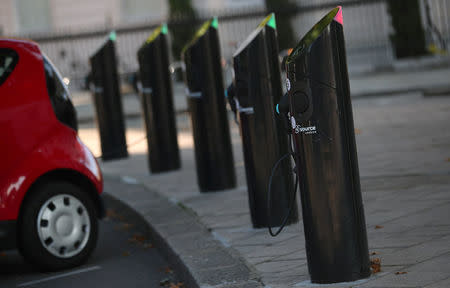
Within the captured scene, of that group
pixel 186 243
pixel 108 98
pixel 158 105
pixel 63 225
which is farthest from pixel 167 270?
pixel 108 98

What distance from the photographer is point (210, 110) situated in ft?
29.2

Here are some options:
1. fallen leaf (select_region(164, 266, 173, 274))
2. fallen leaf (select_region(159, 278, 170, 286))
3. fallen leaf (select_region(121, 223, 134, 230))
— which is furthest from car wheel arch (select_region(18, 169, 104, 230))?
fallen leaf (select_region(121, 223, 134, 230))

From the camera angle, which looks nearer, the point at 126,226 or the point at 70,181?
the point at 70,181

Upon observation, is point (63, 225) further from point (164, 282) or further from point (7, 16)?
point (7, 16)

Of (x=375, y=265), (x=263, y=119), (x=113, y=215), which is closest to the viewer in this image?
(x=375, y=265)

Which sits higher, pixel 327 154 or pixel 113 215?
pixel 327 154

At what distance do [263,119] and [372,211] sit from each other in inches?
43.3

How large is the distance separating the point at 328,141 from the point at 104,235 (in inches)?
147

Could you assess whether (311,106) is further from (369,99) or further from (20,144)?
(369,99)

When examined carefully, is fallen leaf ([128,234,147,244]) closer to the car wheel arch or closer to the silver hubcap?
the car wheel arch

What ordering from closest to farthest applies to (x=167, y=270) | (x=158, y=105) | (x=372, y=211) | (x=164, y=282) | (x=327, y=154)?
1. (x=327, y=154)
2. (x=164, y=282)
3. (x=167, y=270)
4. (x=372, y=211)
5. (x=158, y=105)

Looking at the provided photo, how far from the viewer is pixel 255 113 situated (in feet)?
22.5

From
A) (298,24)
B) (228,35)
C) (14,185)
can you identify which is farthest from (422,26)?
(14,185)

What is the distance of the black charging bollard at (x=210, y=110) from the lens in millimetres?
8906
